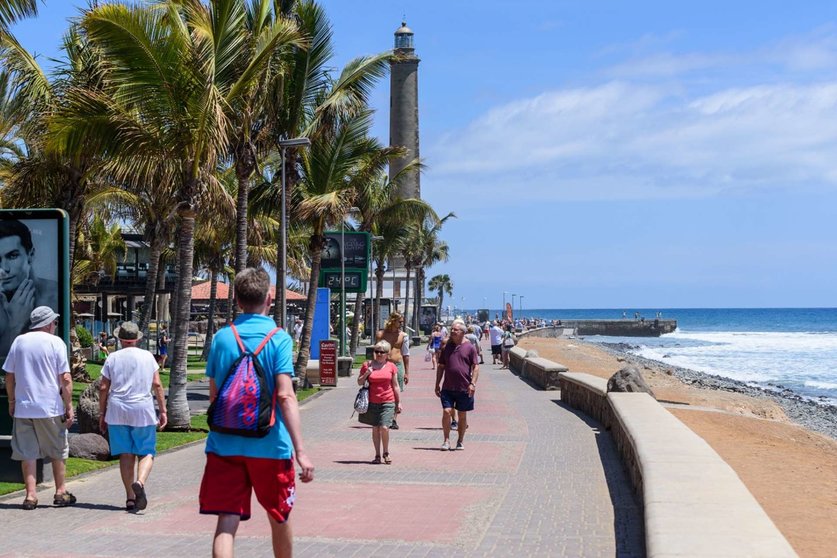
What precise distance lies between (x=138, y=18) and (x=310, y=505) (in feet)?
26.9

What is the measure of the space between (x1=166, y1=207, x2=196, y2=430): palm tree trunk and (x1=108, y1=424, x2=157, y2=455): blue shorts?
6.82 meters

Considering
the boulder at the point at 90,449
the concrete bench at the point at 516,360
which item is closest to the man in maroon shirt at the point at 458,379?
the boulder at the point at 90,449

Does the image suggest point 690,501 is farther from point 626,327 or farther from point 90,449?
point 626,327

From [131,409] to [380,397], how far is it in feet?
13.8

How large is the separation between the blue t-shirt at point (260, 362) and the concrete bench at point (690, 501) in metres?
2.09

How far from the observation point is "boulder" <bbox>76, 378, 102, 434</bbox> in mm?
13781

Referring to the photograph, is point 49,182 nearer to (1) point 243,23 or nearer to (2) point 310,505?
(1) point 243,23

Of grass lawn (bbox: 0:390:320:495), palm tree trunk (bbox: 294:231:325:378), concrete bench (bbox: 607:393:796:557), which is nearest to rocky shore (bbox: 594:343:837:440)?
palm tree trunk (bbox: 294:231:325:378)

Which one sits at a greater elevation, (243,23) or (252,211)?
(243,23)

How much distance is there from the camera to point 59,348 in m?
9.20

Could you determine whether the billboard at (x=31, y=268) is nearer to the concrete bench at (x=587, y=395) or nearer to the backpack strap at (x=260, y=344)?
the backpack strap at (x=260, y=344)

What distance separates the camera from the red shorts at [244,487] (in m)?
5.42

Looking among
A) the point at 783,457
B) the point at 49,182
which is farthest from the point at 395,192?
the point at 783,457

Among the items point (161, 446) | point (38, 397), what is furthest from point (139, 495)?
point (161, 446)
